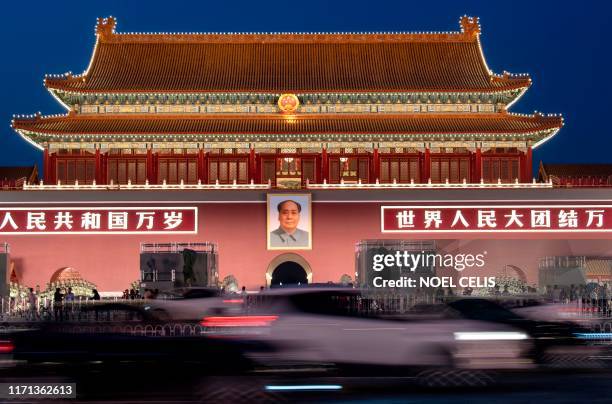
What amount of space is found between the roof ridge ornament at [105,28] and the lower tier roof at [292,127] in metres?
5.50

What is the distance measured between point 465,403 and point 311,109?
92.2 feet

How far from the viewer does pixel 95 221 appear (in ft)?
117

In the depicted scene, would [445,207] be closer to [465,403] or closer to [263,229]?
[263,229]

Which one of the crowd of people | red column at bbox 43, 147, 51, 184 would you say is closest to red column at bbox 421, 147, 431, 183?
the crowd of people

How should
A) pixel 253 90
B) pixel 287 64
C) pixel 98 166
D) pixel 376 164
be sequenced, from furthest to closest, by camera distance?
pixel 287 64 < pixel 253 90 < pixel 376 164 < pixel 98 166

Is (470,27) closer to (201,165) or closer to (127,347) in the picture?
(201,165)

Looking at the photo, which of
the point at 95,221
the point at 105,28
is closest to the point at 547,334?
the point at 95,221

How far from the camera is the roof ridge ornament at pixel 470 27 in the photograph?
42312mm

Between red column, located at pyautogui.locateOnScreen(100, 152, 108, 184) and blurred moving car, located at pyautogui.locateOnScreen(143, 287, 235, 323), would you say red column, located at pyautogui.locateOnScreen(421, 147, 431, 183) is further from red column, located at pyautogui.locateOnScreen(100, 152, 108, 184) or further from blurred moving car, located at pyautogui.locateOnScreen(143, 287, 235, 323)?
blurred moving car, located at pyautogui.locateOnScreen(143, 287, 235, 323)

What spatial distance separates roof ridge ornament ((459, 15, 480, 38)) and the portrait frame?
12.1 metres

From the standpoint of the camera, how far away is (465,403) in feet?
38.3

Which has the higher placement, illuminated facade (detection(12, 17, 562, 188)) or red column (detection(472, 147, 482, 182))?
illuminated facade (detection(12, 17, 562, 188))

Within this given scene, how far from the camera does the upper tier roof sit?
3881cm

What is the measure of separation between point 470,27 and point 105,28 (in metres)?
16.3
